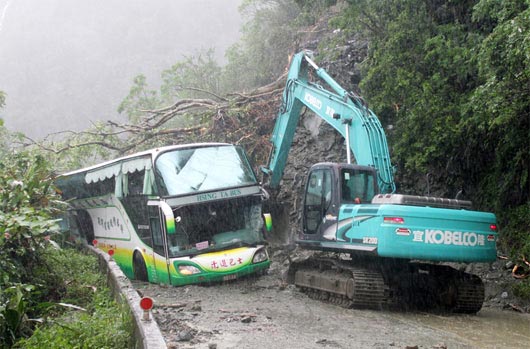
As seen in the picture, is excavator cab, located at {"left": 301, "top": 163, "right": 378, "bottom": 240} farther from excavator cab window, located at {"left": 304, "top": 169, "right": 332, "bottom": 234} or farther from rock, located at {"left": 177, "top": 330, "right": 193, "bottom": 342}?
rock, located at {"left": 177, "top": 330, "right": 193, "bottom": 342}

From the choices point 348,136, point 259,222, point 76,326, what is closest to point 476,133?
point 348,136

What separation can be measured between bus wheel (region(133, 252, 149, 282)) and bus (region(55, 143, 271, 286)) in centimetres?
2

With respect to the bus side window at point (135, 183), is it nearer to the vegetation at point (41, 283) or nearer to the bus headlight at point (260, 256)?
the vegetation at point (41, 283)

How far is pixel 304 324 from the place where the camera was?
9.34m

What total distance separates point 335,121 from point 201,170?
2.92m

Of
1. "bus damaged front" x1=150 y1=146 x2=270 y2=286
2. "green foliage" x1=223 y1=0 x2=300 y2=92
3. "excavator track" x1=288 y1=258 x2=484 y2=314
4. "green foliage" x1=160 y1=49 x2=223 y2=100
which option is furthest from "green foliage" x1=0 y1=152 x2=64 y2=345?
"green foliage" x1=160 y1=49 x2=223 y2=100

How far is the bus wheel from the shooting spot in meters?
14.5

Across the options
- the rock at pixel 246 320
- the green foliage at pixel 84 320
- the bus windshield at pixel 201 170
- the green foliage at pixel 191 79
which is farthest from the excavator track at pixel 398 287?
the green foliage at pixel 191 79

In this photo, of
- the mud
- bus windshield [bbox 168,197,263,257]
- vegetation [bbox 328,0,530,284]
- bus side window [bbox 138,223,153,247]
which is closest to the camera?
the mud

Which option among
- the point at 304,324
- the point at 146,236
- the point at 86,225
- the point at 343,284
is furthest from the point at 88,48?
the point at 304,324

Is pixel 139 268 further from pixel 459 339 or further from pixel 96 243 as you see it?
pixel 459 339

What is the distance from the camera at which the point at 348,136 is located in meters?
12.2

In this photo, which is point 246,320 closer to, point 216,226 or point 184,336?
point 184,336

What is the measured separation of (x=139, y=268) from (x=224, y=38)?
2982 inches
